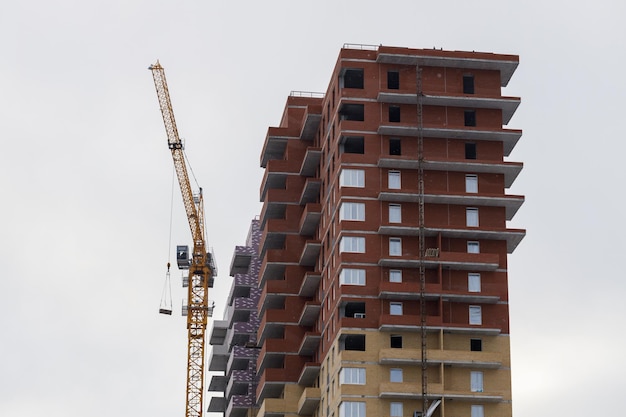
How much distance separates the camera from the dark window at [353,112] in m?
196

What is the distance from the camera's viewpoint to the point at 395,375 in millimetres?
184500

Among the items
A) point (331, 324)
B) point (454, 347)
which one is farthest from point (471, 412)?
point (331, 324)

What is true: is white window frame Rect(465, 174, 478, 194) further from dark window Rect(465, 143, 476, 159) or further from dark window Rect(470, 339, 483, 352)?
dark window Rect(470, 339, 483, 352)

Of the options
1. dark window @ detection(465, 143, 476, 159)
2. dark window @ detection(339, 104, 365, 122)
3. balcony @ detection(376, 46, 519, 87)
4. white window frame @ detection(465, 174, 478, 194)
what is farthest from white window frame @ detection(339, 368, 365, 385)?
balcony @ detection(376, 46, 519, 87)

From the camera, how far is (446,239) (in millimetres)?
191500

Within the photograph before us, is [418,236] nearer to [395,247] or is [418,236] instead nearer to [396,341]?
[395,247]

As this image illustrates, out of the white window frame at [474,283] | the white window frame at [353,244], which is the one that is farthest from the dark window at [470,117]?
the white window frame at [353,244]

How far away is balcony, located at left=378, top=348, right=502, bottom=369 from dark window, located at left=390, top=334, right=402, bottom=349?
6.67 ft

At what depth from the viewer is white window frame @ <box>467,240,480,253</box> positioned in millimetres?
191625

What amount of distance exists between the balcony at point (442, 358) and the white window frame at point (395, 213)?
49.4 ft

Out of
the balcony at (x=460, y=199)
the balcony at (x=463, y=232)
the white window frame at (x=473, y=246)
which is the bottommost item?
the white window frame at (x=473, y=246)

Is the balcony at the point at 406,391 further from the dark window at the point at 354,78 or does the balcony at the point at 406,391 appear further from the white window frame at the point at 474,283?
the dark window at the point at 354,78

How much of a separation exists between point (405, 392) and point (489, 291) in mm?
15230

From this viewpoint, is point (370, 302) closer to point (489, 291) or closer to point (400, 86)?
point (489, 291)
